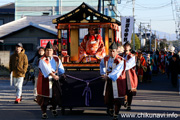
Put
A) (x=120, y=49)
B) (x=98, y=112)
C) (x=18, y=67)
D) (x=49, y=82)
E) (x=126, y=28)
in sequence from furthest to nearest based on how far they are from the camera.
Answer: (x=126, y=28)
(x=18, y=67)
(x=120, y=49)
(x=98, y=112)
(x=49, y=82)

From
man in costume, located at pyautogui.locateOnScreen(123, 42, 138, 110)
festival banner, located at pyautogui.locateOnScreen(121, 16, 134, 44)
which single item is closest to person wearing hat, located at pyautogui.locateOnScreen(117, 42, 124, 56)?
man in costume, located at pyautogui.locateOnScreen(123, 42, 138, 110)

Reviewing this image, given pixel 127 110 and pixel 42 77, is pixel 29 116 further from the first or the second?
pixel 127 110

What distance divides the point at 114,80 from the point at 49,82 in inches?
67.1

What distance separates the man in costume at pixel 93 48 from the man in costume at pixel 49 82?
8.08ft

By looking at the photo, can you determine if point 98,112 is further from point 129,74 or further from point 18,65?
point 18,65

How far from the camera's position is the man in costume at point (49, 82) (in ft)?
32.5

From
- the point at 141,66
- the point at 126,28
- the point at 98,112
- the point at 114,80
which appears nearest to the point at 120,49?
the point at 98,112

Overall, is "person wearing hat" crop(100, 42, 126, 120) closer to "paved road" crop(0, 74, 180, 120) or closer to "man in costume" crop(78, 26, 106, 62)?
"paved road" crop(0, 74, 180, 120)

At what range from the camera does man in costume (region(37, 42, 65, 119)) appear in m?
9.90

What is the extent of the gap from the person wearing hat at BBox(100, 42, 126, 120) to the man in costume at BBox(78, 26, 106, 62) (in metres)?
2.71

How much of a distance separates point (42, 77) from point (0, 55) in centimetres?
2057

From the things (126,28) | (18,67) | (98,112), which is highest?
(126,28)

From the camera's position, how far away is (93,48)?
41.8 feet

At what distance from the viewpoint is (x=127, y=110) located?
37.9ft
